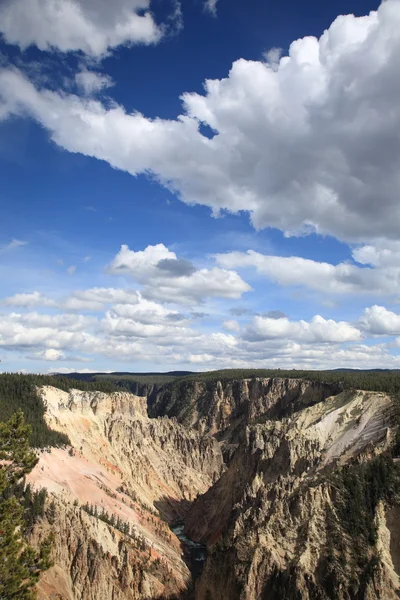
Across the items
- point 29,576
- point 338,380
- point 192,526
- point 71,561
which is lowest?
point 192,526

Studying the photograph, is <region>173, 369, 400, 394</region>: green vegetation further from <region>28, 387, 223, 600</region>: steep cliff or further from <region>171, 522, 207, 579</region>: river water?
<region>171, 522, 207, 579</region>: river water

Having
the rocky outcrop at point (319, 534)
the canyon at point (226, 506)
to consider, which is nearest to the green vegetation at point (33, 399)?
the canyon at point (226, 506)

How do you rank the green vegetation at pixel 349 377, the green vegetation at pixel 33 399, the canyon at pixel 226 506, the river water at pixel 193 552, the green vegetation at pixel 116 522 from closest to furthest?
the canyon at pixel 226 506
the green vegetation at pixel 116 522
the river water at pixel 193 552
the green vegetation at pixel 33 399
the green vegetation at pixel 349 377

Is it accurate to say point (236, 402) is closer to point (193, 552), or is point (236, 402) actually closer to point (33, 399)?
point (33, 399)

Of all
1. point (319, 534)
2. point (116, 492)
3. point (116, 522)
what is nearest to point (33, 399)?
point (116, 492)

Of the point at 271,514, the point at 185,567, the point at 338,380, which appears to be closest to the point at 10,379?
the point at 185,567

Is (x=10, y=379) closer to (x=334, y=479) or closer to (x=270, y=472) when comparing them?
(x=270, y=472)

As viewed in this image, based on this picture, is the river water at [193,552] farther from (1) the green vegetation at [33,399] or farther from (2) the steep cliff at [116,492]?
(1) the green vegetation at [33,399]

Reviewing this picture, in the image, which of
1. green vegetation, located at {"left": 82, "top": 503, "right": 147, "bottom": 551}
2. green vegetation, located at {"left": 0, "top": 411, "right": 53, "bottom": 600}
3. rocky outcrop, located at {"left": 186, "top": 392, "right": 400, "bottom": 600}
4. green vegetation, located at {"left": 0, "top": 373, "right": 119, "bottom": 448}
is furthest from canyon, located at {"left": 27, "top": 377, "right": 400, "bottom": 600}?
green vegetation, located at {"left": 0, "top": 411, "right": 53, "bottom": 600}
